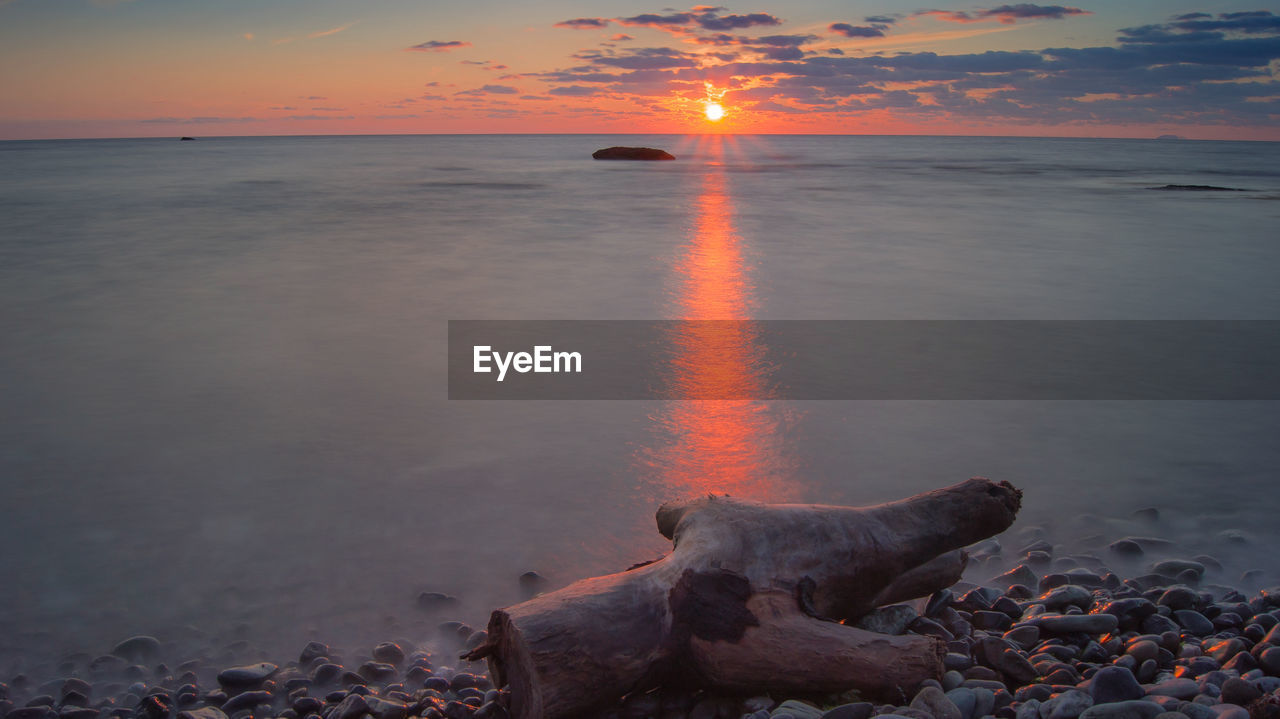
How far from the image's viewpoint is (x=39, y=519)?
142 inches

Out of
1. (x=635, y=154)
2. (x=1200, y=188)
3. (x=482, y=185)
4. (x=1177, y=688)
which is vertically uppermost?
(x=635, y=154)

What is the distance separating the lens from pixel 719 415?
484 centimetres

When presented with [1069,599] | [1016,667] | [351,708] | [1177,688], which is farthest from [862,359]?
[351,708]

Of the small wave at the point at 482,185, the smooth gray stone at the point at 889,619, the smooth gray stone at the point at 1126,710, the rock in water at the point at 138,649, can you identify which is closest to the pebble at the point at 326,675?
the rock in water at the point at 138,649

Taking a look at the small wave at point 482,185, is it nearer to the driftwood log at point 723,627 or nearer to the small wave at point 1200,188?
the small wave at point 1200,188

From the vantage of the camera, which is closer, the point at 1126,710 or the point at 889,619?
the point at 1126,710

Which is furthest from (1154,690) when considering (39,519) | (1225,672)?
(39,519)

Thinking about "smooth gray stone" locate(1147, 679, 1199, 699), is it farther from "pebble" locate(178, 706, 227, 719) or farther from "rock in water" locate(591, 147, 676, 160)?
"rock in water" locate(591, 147, 676, 160)

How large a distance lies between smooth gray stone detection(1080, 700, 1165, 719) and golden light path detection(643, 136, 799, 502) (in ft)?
6.04

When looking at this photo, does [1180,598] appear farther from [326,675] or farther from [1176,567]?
[326,675]

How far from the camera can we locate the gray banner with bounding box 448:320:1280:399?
17.5 feet

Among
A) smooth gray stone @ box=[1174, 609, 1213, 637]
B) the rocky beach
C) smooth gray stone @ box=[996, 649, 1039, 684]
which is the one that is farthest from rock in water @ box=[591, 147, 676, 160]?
smooth gray stone @ box=[996, 649, 1039, 684]

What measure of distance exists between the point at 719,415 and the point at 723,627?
2555 millimetres

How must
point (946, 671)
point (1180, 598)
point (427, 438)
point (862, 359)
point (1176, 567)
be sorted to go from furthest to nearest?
point (862, 359) < point (427, 438) < point (1176, 567) < point (1180, 598) < point (946, 671)
